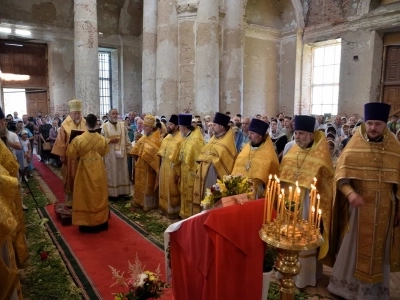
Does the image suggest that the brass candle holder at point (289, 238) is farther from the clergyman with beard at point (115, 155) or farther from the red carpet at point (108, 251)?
the clergyman with beard at point (115, 155)

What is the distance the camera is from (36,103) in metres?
17.3

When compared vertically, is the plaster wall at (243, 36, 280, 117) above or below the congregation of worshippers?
above

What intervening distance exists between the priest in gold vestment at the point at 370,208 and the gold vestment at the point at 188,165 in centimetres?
263

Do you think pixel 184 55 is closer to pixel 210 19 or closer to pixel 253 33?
pixel 210 19

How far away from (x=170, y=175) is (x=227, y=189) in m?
3.55

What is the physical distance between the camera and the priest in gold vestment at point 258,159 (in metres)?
4.02

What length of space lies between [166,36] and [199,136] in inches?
230

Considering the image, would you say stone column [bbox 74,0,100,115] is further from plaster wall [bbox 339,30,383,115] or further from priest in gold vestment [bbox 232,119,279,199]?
plaster wall [bbox 339,30,383,115]

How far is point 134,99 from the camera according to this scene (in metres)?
18.9

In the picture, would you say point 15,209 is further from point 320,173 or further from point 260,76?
point 260,76

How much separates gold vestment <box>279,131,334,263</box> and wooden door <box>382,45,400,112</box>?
36.1 ft

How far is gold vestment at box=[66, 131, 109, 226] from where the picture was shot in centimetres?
520

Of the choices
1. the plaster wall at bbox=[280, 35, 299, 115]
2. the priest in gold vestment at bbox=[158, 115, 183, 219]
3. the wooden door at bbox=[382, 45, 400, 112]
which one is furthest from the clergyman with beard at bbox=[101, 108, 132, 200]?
the plaster wall at bbox=[280, 35, 299, 115]

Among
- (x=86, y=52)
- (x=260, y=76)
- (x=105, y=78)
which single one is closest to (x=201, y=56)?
(x=86, y=52)
